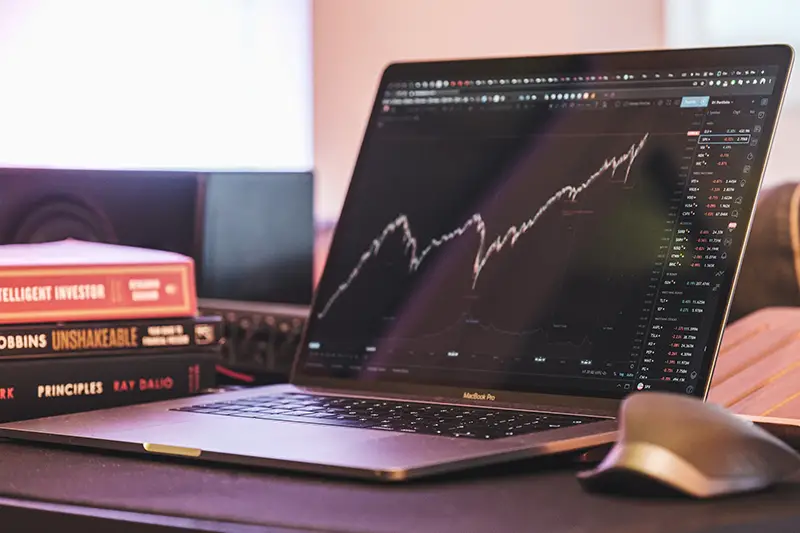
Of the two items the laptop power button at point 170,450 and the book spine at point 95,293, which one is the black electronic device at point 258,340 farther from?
the laptop power button at point 170,450

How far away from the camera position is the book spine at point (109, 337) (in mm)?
871

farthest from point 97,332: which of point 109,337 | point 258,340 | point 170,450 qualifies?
point 258,340

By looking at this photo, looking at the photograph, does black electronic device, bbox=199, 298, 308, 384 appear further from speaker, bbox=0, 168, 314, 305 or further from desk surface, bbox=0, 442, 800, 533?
desk surface, bbox=0, 442, 800, 533

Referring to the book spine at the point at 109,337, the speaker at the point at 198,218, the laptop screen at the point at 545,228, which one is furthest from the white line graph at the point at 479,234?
the speaker at the point at 198,218

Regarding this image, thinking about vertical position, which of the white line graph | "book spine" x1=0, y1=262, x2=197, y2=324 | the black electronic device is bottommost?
the black electronic device

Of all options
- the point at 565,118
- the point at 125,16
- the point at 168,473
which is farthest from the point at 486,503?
the point at 125,16

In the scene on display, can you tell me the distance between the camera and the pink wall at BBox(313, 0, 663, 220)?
2.28 meters

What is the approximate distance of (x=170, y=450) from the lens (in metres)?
0.68

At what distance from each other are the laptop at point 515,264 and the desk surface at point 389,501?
0.12ft

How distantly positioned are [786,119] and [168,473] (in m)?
1.68

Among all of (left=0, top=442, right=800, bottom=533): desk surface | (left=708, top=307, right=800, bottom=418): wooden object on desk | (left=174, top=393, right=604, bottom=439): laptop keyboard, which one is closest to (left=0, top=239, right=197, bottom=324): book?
(left=174, top=393, right=604, bottom=439): laptop keyboard

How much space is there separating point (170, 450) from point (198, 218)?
654 mm

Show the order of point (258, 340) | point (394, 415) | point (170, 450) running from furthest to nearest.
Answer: point (258, 340) → point (394, 415) → point (170, 450)

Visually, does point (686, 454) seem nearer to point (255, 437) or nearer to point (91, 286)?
point (255, 437)
